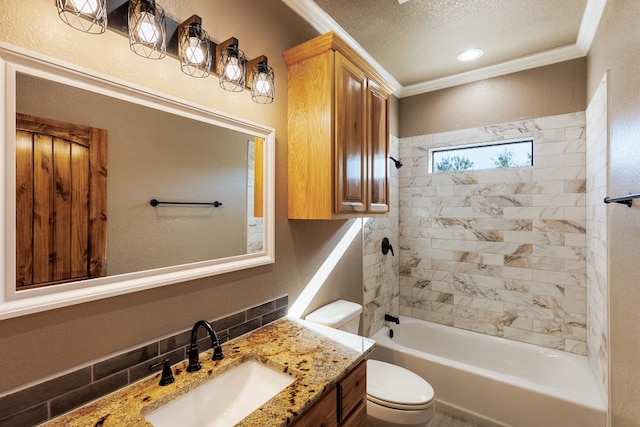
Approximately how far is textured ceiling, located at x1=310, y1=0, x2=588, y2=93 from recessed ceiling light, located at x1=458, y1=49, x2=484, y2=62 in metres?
0.04

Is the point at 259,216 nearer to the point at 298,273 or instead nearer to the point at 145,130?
the point at 298,273

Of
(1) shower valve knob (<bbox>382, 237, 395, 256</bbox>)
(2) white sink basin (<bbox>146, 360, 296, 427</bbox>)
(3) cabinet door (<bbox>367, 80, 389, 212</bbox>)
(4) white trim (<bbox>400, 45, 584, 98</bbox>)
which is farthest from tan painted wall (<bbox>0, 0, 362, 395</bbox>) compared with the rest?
(4) white trim (<bbox>400, 45, 584, 98</bbox>)

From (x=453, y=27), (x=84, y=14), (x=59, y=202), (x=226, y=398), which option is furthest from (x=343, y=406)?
(x=453, y=27)

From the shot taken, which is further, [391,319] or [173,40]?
[391,319]

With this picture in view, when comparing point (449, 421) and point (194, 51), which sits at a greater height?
point (194, 51)

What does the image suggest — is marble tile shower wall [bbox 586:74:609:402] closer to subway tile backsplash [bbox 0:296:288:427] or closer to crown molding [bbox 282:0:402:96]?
crown molding [bbox 282:0:402:96]

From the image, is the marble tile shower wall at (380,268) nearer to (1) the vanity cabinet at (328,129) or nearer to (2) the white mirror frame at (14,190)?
(1) the vanity cabinet at (328,129)

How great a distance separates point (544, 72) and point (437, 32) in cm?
108

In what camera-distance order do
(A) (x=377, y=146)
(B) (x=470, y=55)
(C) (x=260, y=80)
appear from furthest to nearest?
(B) (x=470, y=55), (A) (x=377, y=146), (C) (x=260, y=80)

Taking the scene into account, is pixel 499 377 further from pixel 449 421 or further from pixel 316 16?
pixel 316 16

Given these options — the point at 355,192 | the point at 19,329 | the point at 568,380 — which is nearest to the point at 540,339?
the point at 568,380

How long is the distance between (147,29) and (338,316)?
5.55 ft

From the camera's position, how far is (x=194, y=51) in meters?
1.16

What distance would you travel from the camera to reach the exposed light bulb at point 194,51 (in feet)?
3.78
